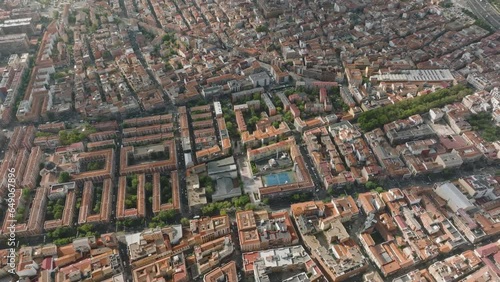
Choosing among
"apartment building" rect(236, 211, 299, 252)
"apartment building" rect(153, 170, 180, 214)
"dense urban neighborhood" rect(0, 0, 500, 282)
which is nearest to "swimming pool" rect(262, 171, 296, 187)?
"dense urban neighborhood" rect(0, 0, 500, 282)

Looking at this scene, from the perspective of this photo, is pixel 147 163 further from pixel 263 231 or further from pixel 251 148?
pixel 263 231

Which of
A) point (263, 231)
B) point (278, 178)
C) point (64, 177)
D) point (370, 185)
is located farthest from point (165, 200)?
point (370, 185)

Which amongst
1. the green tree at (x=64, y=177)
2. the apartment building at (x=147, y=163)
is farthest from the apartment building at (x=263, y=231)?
the green tree at (x=64, y=177)

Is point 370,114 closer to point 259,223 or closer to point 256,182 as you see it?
point 256,182

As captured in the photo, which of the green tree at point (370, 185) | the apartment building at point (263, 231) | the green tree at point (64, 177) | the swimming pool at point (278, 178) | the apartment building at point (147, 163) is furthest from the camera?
the apartment building at point (147, 163)

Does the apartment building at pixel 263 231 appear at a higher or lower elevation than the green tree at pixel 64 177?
lower

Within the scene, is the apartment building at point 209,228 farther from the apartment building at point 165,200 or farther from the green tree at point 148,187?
the green tree at point 148,187
